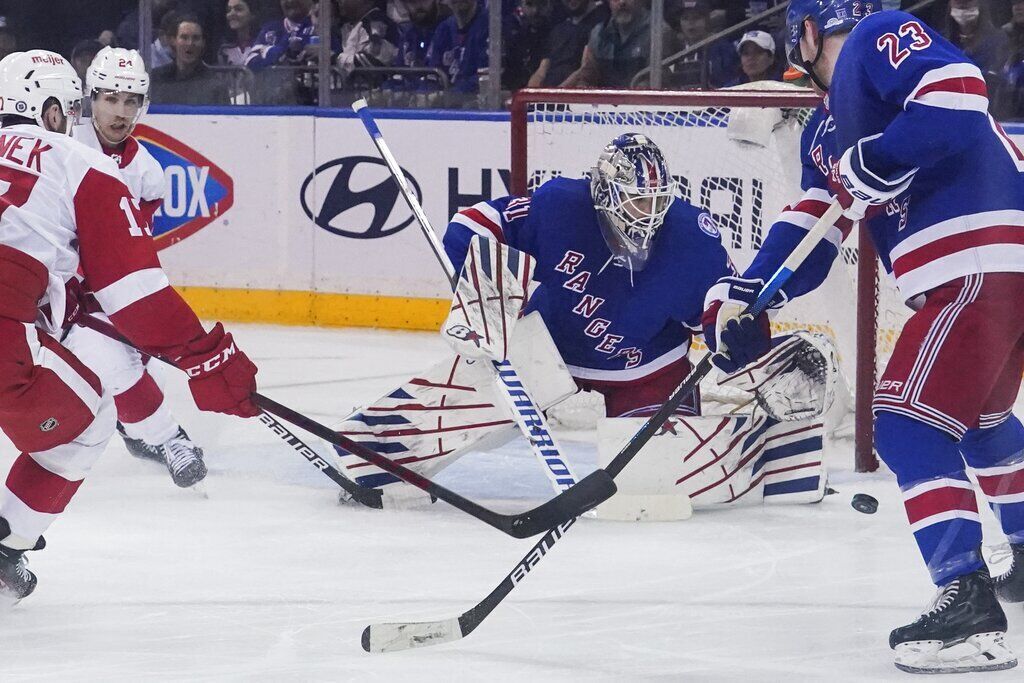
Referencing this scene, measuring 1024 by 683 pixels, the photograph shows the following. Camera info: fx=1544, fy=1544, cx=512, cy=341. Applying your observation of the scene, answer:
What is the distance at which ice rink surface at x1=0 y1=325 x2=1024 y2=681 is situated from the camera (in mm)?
2387

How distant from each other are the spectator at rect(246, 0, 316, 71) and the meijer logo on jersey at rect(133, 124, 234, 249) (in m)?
0.51

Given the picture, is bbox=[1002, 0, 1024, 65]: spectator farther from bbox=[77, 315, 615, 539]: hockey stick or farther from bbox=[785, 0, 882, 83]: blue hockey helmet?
bbox=[77, 315, 615, 539]: hockey stick

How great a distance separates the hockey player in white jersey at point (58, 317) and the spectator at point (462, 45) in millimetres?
3488

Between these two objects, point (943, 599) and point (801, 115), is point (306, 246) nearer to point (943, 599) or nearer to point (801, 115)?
point (801, 115)

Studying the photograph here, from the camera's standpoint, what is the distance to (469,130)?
226 inches

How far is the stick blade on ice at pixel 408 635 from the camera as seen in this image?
7.89 feet

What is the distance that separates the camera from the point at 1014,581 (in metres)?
2.63

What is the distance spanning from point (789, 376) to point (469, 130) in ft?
8.74

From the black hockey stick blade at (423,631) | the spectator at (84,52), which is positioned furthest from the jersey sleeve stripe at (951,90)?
the spectator at (84,52)

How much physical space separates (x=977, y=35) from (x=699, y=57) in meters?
0.99

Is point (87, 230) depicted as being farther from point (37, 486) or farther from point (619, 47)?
A: point (619, 47)

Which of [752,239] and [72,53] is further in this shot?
[72,53]

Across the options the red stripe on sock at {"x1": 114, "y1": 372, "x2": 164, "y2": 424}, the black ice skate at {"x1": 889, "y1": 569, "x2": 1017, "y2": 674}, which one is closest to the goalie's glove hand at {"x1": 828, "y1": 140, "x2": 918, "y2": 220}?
the black ice skate at {"x1": 889, "y1": 569, "x2": 1017, "y2": 674}

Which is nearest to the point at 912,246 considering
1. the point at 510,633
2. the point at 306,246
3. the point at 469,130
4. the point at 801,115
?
the point at 510,633
